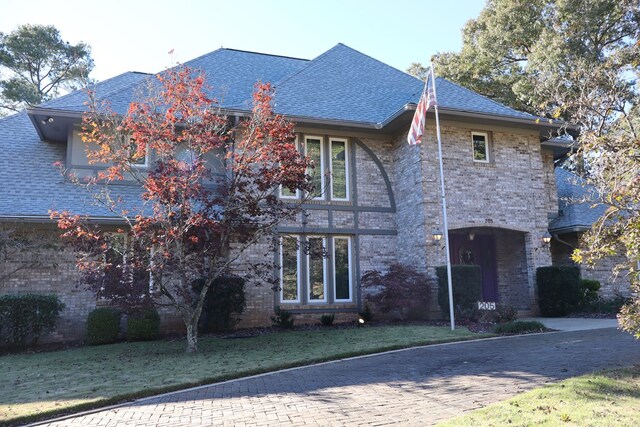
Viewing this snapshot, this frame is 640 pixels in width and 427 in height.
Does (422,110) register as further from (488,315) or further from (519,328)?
(519,328)

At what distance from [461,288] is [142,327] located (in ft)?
27.7

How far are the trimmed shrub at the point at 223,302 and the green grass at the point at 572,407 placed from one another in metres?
8.64

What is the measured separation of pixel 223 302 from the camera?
43.5ft

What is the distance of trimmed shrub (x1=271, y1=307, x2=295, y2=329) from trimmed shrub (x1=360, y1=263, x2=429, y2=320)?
2357 mm

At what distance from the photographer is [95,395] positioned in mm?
6773

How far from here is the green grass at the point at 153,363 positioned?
677 cm

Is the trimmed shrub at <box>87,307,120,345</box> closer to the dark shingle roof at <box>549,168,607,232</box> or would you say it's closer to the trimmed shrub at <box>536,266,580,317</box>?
the trimmed shrub at <box>536,266,580,317</box>

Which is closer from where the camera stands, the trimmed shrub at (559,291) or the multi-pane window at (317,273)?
the multi-pane window at (317,273)

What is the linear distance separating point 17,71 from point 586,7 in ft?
104

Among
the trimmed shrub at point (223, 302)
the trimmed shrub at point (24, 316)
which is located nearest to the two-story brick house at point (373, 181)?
the trimmed shrub at point (223, 302)

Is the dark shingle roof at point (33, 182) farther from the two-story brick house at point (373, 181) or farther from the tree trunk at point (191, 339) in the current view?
the tree trunk at point (191, 339)

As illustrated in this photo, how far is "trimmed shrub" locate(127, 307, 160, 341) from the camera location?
12.7 m

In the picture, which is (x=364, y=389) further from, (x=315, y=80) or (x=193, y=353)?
(x=315, y=80)

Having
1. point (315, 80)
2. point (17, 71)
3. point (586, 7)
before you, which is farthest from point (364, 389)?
point (17, 71)
